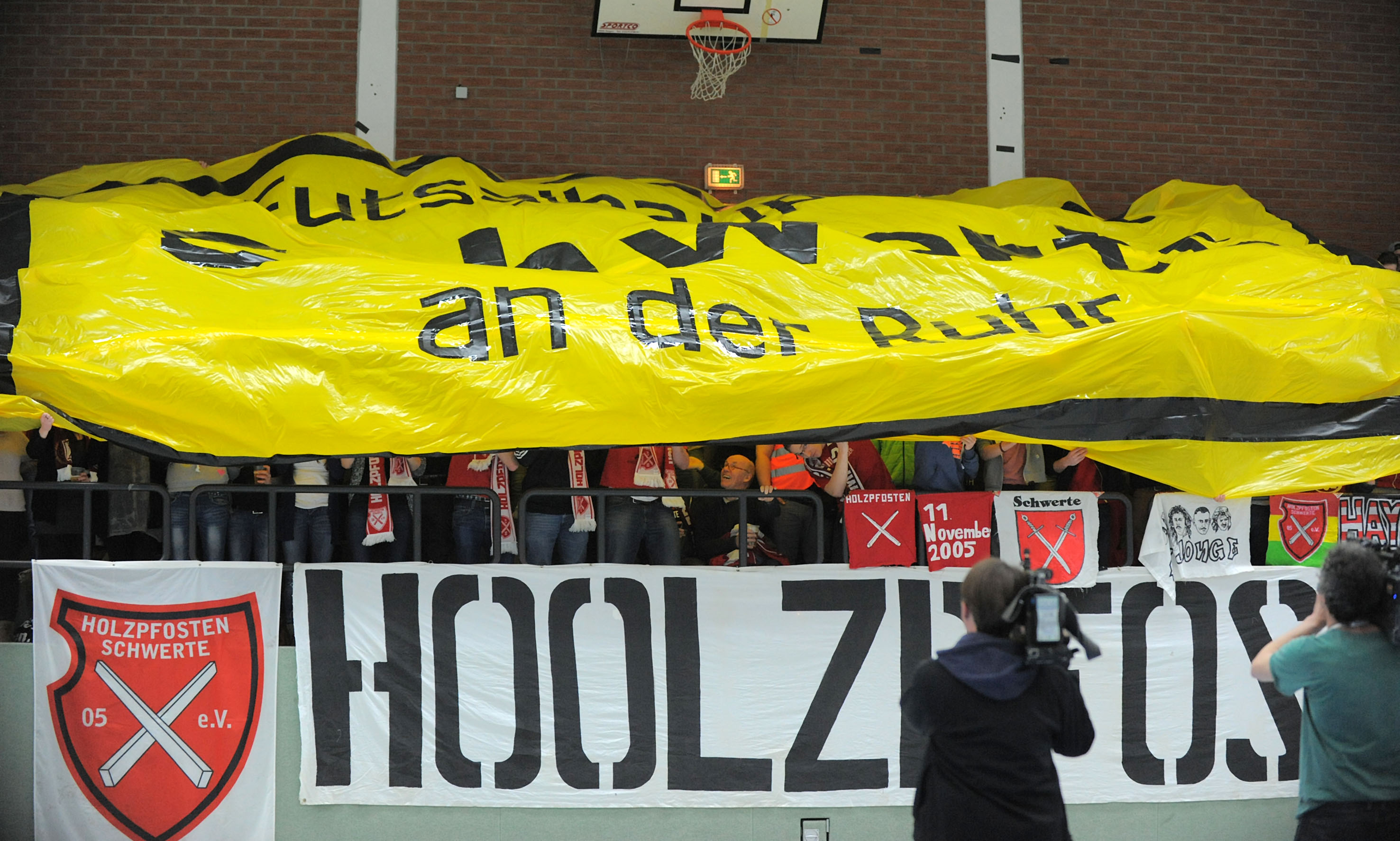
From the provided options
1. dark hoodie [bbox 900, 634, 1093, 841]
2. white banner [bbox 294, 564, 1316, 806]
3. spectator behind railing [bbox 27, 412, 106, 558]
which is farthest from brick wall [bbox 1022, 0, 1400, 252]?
spectator behind railing [bbox 27, 412, 106, 558]

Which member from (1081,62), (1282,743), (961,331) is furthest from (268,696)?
(1081,62)

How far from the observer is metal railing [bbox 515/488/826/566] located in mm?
5730

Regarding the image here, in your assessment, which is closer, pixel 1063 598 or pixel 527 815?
pixel 1063 598

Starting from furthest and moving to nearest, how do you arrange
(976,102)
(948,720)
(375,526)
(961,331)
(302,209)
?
(976,102)
(302,209)
(375,526)
(961,331)
(948,720)

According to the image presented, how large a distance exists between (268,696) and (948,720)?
3935mm

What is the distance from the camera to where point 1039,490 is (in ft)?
20.5

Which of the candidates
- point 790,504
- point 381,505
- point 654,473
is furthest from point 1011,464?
point 381,505

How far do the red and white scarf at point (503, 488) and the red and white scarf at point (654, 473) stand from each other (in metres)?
0.70

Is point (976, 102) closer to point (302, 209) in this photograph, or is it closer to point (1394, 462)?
point (1394, 462)

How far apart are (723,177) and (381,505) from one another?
3.97 meters

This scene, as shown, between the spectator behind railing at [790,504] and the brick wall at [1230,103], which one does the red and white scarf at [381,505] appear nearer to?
the spectator behind railing at [790,504]

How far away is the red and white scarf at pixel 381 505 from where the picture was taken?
5988 mm

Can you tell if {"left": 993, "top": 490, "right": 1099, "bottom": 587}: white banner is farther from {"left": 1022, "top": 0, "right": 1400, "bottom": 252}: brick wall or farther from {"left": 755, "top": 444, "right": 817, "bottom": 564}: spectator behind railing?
{"left": 1022, "top": 0, "right": 1400, "bottom": 252}: brick wall

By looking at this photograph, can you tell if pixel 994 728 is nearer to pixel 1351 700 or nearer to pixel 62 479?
pixel 1351 700
